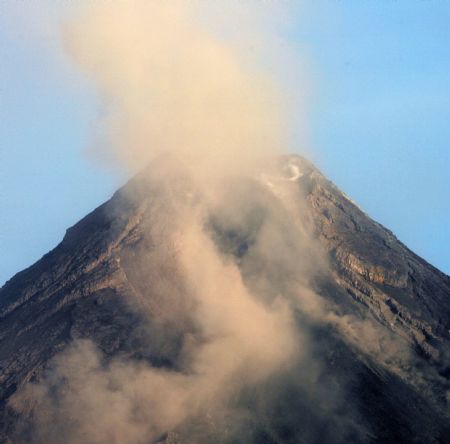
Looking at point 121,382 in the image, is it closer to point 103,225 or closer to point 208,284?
point 208,284

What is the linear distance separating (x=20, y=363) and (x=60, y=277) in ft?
28.8

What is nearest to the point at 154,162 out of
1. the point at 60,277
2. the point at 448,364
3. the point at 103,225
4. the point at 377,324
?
the point at 103,225

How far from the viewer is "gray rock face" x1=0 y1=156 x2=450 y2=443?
47.1 m

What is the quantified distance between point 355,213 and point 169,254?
50.7 feet

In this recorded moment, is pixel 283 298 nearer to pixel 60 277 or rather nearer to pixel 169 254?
pixel 169 254

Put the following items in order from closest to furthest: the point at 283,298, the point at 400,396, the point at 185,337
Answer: the point at 400,396 → the point at 185,337 → the point at 283,298

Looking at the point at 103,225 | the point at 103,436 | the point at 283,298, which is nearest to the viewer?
the point at 103,436

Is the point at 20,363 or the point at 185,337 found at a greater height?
the point at 185,337

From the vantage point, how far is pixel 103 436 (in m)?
45.6

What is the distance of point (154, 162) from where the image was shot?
69.3 metres

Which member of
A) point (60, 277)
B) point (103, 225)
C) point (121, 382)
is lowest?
point (121, 382)

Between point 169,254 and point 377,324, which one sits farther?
point 169,254

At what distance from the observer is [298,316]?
2192 inches

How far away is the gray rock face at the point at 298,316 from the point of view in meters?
47.1
